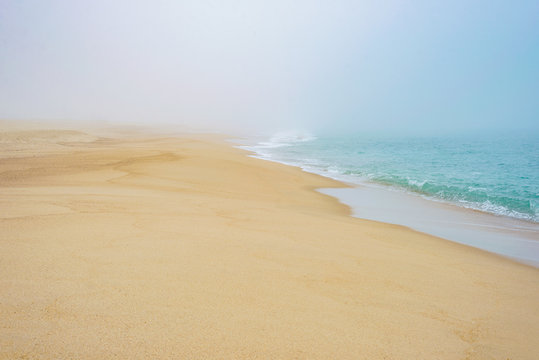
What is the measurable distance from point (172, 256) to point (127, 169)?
28.2 ft

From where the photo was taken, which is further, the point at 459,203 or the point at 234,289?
the point at 459,203

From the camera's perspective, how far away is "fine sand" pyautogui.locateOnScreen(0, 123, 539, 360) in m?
2.29

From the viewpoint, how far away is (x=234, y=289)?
308 centimetres

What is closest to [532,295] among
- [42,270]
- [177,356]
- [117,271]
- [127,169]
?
[177,356]

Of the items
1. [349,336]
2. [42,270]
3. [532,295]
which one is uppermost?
[42,270]

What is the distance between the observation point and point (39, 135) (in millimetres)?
27328

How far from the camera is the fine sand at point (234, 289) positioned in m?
2.29

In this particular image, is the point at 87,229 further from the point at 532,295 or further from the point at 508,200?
the point at 508,200

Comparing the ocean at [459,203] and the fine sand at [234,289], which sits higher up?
the fine sand at [234,289]

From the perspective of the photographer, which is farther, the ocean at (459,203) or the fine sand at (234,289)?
the ocean at (459,203)

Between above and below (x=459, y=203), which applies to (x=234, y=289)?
above

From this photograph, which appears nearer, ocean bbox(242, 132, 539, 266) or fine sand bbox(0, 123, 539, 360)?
fine sand bbox(0, 123, 539, 360)

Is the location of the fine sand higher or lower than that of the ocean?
higher

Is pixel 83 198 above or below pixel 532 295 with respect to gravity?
above
